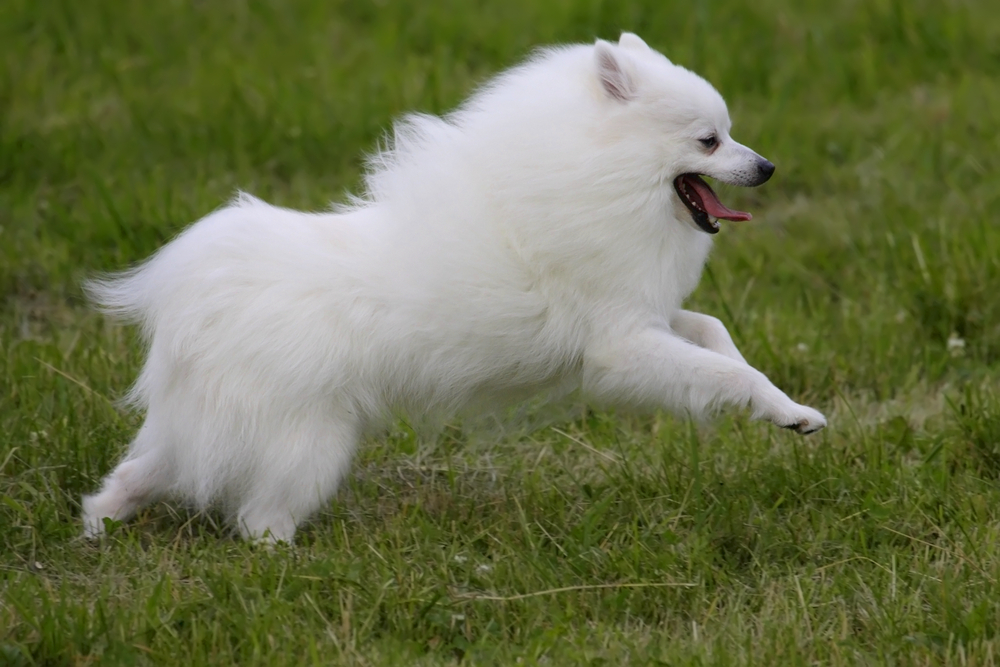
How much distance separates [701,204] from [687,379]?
0.53 metres

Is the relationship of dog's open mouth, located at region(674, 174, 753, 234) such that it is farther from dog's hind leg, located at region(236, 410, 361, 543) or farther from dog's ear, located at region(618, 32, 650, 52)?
dog's hind leg, located at region(236, 410, 361, 543)

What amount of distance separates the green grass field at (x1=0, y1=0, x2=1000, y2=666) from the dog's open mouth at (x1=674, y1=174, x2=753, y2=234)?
84 cm

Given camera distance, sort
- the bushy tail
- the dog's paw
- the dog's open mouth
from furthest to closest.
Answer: the bushy tail, the dog's open mouth, the dog's paw

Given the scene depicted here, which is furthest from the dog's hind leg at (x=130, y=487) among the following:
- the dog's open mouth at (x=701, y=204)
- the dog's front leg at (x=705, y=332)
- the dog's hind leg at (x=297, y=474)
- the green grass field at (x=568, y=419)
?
the dog's open mouth at (x=701, y=204)

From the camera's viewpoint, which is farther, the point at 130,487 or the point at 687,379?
the point at 130,487

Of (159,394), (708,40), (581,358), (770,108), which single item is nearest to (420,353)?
(581,358)

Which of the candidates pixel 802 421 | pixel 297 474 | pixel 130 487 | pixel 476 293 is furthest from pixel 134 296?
pixel 802 421

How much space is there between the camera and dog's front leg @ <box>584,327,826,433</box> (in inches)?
136

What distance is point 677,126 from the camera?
354 cm

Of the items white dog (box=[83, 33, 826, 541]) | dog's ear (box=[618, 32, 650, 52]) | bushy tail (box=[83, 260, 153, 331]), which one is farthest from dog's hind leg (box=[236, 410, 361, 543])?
dog's ear (box=[618, 32, 650, 52])

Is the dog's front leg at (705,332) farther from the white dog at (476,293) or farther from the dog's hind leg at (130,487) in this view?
the dog's hind leg at (130,487)

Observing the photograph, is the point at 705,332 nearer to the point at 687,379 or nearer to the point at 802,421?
the point at 687,379

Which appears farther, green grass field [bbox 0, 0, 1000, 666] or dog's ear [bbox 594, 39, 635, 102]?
dog's ear [bbox 594, 39, 635, 102]

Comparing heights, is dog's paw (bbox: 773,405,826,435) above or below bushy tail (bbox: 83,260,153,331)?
above
